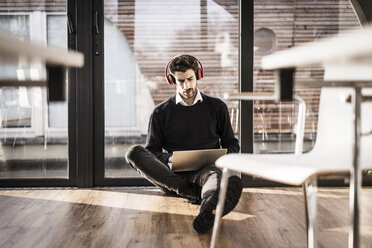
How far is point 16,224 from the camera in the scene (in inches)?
85.2

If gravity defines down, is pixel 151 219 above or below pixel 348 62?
below

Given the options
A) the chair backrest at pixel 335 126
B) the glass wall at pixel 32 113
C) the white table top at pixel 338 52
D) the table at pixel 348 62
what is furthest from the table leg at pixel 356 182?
the glass wall at pixel 32 113

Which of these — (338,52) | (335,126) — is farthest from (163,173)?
(338,52)

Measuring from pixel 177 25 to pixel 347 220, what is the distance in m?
1.80

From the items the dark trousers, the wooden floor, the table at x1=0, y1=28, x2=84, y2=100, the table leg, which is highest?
the table at x1=0, y1=28, x2=84, y2=100

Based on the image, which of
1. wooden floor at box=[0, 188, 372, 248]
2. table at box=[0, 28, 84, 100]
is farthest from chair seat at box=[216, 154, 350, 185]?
table at box=[0, 28, 84, 100]

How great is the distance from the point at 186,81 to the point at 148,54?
2.38ft

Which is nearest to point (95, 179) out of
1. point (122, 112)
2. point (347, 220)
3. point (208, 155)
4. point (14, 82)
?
point (122, 112)

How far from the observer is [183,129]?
2711 mm

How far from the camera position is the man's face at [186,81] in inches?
102

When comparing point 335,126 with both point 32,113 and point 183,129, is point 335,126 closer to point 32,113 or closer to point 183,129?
point 183,129

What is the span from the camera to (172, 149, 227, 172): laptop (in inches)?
91.4

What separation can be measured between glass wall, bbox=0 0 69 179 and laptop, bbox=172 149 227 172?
1206 mm

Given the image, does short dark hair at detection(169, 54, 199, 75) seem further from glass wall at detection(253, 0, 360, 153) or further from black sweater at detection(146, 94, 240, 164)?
glass wall at detection(253, 0, 360, 153)
